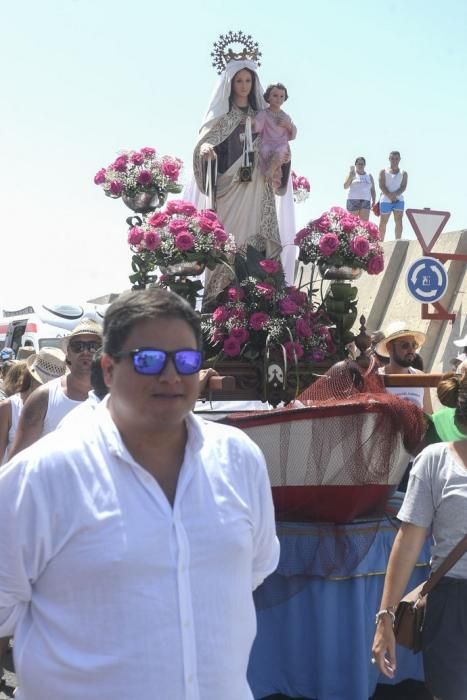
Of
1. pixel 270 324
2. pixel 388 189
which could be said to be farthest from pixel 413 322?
pixel 270 324

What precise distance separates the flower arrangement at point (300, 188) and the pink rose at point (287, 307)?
1.86 metres

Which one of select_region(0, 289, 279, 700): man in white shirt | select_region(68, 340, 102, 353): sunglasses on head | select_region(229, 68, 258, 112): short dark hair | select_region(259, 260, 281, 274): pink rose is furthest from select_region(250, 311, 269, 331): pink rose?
select_region(0, 289, 279, 700): man in white shirt

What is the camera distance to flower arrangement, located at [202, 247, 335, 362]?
6715mm

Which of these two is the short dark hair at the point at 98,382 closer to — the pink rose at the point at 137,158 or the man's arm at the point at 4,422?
the man's arm at the point at 4,422

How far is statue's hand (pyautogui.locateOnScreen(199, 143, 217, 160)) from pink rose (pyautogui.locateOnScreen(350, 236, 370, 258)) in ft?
4.94

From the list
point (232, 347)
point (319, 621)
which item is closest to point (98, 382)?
point (319, 621)

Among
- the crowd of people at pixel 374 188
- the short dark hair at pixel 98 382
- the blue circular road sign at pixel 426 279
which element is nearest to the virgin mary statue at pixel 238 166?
the blue circular road sign at pixel 426 279

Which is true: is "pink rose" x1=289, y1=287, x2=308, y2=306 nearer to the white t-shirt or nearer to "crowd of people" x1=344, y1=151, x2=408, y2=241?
the white t-shirt

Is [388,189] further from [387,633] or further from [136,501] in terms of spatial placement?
[136,501]

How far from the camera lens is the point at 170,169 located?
7777mm

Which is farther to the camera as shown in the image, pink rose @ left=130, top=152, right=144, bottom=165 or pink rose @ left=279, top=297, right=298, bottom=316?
pink rose @ left=130, top=152, right=144, bottom=165

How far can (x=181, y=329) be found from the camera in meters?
2.56

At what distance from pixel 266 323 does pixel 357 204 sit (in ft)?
29.9

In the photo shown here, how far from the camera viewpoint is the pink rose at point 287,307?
686 cm
